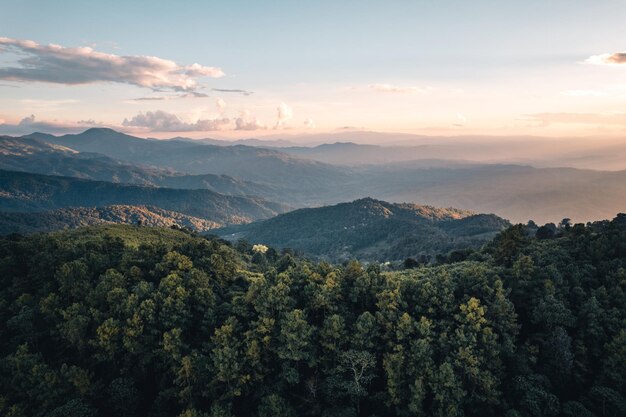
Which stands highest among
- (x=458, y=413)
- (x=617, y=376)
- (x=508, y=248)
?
(x=508, y=248)

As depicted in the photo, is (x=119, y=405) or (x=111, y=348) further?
(x=111, y=348)

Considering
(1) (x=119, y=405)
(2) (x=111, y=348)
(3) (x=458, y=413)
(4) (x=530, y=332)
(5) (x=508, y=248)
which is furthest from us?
(5) (x=508, y=248)

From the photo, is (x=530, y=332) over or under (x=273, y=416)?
over

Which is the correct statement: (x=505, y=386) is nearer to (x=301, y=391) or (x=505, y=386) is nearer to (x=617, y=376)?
(x=617, y=376)

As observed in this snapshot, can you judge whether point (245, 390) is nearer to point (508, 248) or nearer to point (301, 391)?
point (301, 391)

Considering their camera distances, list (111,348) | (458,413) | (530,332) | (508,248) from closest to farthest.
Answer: (458,413) < (111,348) < (530,332) < (508,248)

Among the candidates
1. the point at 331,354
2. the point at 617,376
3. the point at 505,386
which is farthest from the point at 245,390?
the point at 617,376
